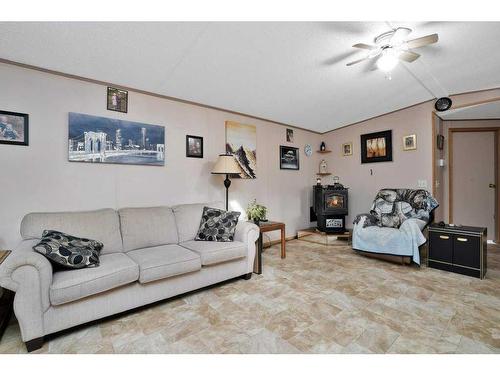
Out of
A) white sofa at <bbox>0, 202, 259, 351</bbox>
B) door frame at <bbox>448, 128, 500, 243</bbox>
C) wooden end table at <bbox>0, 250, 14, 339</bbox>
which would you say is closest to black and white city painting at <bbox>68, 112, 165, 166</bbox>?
white sofa at <bbox>0, 202, 259, 351</bbox>

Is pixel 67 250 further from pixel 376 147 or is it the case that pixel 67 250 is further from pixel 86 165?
pixel 376 147

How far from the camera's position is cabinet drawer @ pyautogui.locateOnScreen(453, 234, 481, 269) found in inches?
107

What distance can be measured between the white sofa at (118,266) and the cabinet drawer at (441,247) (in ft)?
7.48

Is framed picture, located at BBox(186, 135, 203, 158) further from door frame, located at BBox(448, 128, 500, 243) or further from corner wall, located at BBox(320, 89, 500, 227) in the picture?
door frame, located at BBox(448, 128, 500, 243)

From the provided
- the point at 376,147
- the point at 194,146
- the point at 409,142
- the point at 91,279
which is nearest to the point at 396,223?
the point at 409,142

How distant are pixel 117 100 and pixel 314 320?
10.2 ft

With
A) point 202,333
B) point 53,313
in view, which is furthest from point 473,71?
point 53,313

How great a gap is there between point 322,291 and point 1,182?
3.26 metres

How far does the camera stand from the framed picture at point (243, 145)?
3.85m

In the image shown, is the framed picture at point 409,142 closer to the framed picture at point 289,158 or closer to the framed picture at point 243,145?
the framed picture at point 289,158

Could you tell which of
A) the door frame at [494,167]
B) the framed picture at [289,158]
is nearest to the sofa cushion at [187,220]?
the framed picture at [289,158]

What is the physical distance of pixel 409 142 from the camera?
160 inches

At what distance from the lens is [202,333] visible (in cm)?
176

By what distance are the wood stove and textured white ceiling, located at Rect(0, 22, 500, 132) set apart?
169 cm
